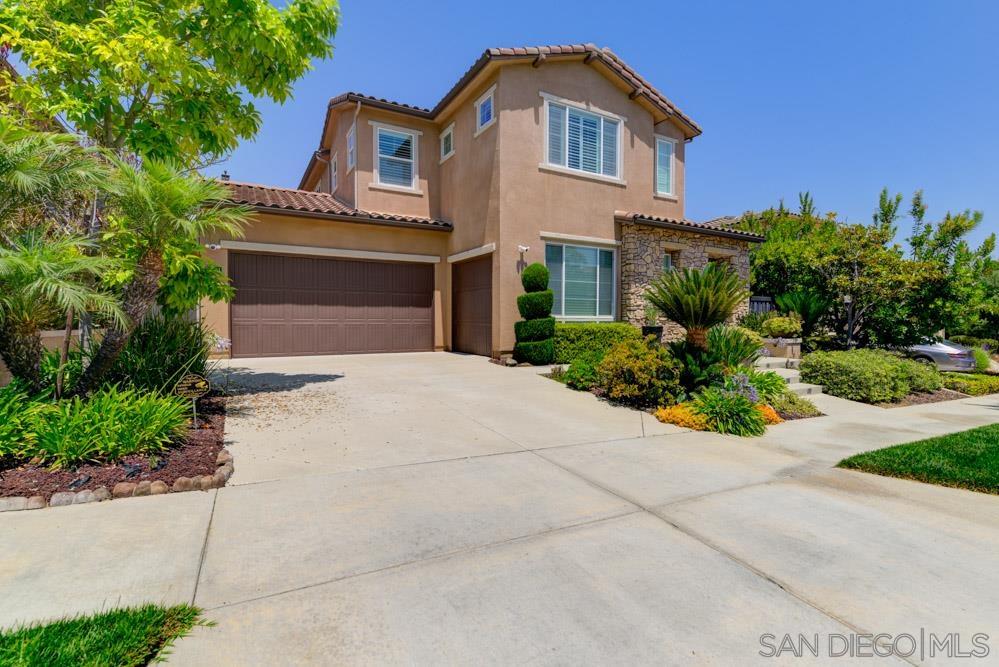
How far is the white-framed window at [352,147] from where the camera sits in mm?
14367

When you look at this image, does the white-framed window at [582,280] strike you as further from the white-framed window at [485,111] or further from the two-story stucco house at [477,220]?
the white-framed window at [485,111]

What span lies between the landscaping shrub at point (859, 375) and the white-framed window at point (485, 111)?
32.2 feet

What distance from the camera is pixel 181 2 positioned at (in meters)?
6.38

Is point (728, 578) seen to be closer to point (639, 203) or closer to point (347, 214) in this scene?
point (347, 214)

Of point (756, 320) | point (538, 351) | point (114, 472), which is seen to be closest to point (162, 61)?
point (114, 472)

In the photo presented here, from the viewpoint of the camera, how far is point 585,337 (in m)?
12.2

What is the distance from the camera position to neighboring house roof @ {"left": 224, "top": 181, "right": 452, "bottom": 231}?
485 inches

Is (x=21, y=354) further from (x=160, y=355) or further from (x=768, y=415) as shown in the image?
(x=768, y=415)

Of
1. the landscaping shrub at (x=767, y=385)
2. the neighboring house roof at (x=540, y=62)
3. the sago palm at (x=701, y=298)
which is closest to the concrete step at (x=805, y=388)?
the landscaping shrub at (x=767, y=385)

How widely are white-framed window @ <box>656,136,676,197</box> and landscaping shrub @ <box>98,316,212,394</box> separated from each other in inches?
535

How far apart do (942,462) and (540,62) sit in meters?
11.8

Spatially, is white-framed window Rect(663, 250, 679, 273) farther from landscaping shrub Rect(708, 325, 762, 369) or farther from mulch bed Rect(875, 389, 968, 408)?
mulch bed Rect(875, 389, 968, 408)

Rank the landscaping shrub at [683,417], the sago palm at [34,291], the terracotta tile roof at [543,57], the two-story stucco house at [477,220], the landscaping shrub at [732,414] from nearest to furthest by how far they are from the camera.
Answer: the sago palm at [34,291], the landscaping shrub at [732,414], the landscaping shrub at [683,417], the terracotta tile roof at [543,57], the two-story stucco house at [477,220]

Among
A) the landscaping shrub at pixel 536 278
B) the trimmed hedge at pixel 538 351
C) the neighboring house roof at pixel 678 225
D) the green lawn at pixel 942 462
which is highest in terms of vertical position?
the neighboring house roof at pixel 678 225
